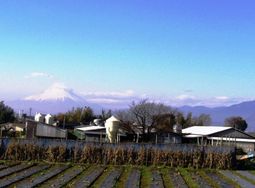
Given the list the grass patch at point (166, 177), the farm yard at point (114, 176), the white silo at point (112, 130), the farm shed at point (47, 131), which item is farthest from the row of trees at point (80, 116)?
the farm yard at point (114, 176)

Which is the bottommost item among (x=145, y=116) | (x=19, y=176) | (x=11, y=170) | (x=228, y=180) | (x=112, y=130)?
(x=228, y=180)

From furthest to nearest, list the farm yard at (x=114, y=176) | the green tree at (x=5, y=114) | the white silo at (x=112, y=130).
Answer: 1. the green tree at (x=5, y=114)
2. the white silo at (x=112, y=130)
3. the farm yard at (x=114, y=176)

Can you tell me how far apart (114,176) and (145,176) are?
4.30 ft

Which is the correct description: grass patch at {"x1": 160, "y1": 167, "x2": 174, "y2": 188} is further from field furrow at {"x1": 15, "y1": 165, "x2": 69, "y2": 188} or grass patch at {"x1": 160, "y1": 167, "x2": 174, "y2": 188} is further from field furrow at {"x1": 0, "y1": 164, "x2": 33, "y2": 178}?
field furrow at {"x1": 0, "y1": 164, "x2": 33, "y2": 178}

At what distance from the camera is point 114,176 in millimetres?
16578

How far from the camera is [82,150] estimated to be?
2167cm

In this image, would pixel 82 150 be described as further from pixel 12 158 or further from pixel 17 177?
pixel 17 177

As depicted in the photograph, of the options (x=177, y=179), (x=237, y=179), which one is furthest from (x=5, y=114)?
(x=237, y=179)

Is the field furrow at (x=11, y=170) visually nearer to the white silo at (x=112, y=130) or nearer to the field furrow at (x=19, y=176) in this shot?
the field furrow at (x=19, y=176)

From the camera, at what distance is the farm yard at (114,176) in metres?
14.3

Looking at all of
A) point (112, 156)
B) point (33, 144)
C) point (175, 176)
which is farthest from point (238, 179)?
point (33, 144)

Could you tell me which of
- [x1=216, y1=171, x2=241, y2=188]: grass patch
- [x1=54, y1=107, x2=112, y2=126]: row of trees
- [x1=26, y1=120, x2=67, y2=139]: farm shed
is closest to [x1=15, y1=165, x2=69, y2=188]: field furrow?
[x1=216, y1=171, x2=241, y2=188]: grass patch

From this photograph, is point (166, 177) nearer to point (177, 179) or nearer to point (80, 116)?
point (177, 179)

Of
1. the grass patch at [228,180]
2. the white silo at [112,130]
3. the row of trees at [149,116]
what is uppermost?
the row of trees at [149,116]
